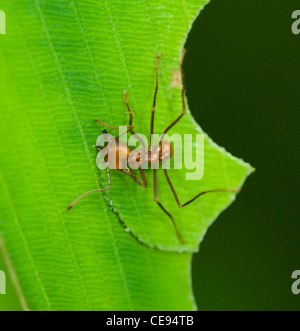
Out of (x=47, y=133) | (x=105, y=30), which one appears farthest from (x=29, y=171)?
(x=105, y=30)

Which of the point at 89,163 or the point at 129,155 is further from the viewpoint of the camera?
the point at 129,155

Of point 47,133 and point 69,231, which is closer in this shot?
point 47,133

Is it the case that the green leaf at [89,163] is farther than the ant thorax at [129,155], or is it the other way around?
the ant thorax at [129,155]

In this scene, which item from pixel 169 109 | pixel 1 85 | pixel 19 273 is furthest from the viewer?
pixel 169 109

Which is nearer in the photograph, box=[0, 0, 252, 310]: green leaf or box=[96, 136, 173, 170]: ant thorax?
box=[0, 0, 252, 310]: green leaf

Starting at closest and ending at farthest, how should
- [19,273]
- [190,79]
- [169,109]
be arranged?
1. [19,273]
2. [169,109]
3. [190,79]

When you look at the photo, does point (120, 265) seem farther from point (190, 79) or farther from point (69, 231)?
point (190, 79)
